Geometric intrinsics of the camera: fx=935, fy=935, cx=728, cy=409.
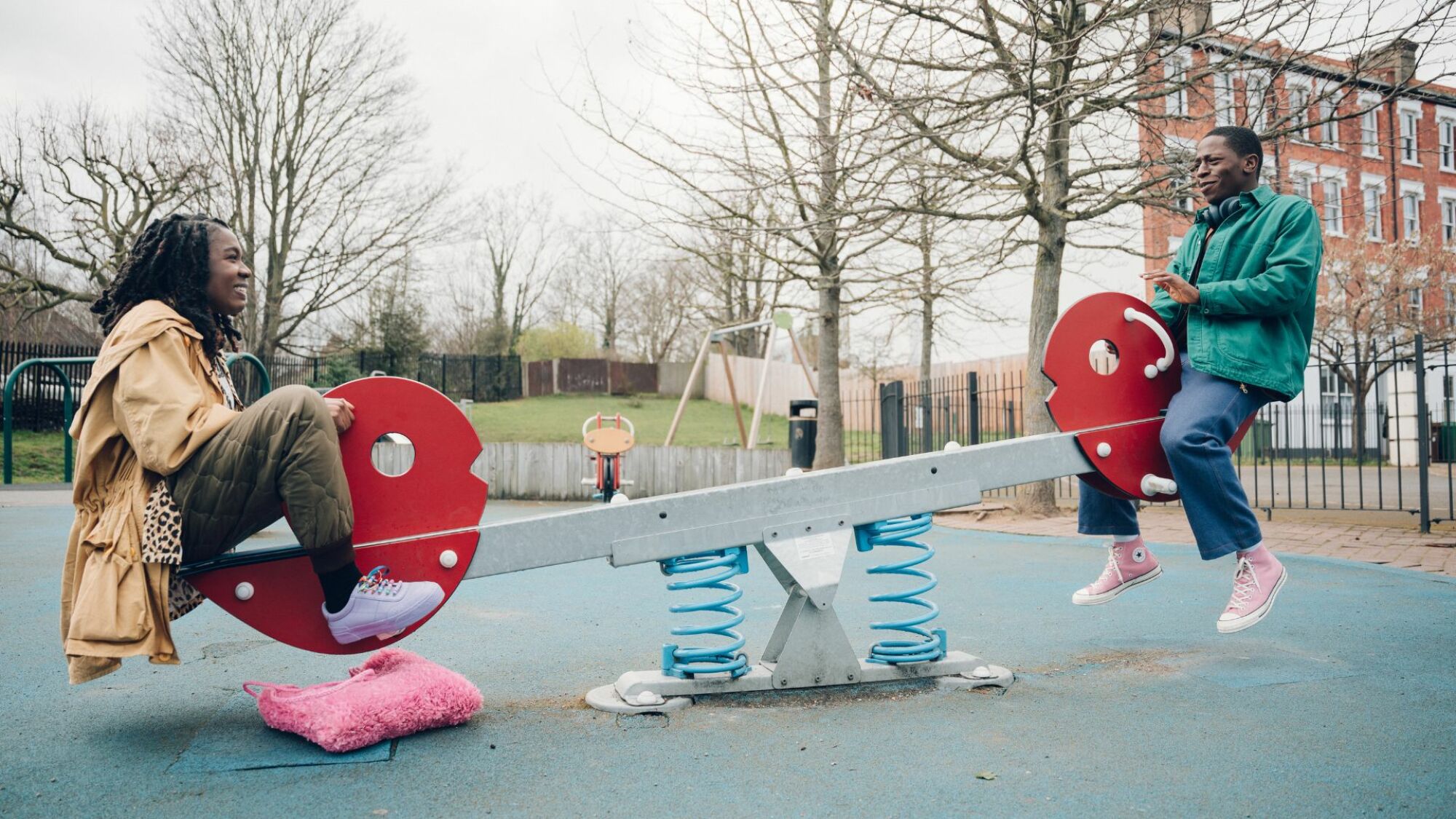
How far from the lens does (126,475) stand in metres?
2.77

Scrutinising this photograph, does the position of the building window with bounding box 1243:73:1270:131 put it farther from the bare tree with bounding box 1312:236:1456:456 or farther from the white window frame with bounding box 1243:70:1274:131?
the bare tree with bounding box 1312:236:1456:456

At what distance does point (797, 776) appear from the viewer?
2541mm

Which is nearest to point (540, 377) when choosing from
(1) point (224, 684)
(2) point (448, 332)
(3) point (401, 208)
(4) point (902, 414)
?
(2) point (448, 332)

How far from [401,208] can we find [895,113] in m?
20.3

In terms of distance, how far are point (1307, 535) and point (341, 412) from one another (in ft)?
26.6

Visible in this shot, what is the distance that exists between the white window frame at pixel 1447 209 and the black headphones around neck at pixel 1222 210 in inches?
1359

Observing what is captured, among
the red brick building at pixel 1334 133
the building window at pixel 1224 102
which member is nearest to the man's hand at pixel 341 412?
the red brick building at pixel 1334 133

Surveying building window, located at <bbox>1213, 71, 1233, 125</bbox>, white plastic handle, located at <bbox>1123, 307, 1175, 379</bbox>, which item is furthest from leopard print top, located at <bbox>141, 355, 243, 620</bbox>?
building window, located at <bbox>1213, 71, 1233, 125</bbox>

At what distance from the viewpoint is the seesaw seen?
10.1 ft

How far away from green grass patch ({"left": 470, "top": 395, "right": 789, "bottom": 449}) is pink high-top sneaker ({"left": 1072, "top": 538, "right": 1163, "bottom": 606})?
1768 cm

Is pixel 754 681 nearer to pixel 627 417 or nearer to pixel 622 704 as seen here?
pixel 622 704

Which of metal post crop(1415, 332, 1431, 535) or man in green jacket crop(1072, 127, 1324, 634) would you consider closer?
man in green jacket crop(1072, 127, 1324, 634)

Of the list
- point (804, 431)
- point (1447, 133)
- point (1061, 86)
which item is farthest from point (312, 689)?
point (1447, 133)

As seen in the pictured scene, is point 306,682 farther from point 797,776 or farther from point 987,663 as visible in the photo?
point 987,663
